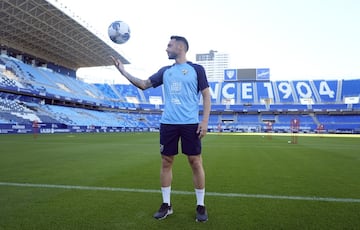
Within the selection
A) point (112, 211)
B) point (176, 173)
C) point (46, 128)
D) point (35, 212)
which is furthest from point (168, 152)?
point (46, 128)

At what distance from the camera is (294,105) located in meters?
69.8

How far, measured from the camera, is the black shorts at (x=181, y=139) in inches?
149

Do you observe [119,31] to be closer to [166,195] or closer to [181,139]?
[181,139]

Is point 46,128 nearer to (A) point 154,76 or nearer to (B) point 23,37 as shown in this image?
(B) point 23,37

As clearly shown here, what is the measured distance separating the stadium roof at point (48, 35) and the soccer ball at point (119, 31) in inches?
1254

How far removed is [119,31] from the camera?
4992mm

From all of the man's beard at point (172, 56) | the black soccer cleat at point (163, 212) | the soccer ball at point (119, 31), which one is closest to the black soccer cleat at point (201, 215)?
the black soccer cleat at point (163, 212)

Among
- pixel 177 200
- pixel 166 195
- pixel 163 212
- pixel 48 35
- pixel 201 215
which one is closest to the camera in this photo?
pixel 201 215

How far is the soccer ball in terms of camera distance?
499cm

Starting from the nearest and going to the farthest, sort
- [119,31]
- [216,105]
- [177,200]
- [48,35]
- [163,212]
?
1. [163,212]
2. [177,200]
3. [119,31]
4. [48,35]
5. [216,105]

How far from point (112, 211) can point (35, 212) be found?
2.95ft

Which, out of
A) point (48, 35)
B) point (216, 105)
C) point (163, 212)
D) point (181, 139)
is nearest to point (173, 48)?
point (181, 139)

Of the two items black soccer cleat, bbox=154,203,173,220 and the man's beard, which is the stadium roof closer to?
the man's beard

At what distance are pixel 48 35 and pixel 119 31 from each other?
134 feet
